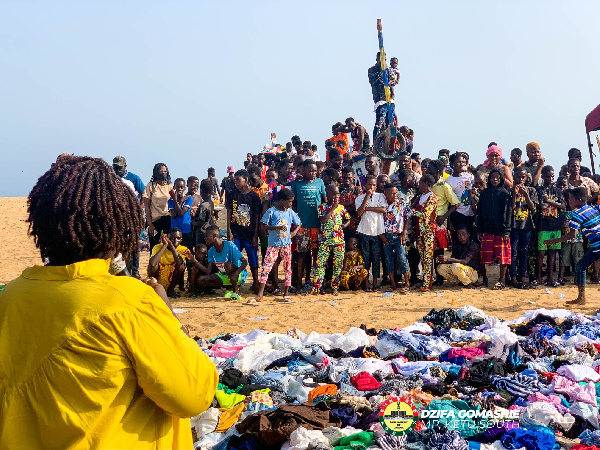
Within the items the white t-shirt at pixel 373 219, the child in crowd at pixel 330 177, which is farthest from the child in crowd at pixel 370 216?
the child in crowd at pixel 330 177

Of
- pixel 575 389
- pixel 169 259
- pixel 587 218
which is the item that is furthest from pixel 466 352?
pixel 169 259

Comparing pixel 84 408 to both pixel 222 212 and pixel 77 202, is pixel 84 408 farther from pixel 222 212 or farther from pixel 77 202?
pixel 222 212

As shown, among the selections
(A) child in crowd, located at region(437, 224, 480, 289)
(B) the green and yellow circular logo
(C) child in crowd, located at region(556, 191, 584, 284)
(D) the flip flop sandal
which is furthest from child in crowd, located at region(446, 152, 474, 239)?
(B) the green and yellow circular logo

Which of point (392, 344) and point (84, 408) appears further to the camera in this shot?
point (392, 344)

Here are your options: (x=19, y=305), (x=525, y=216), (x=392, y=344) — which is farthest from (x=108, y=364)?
(x=525, y=216)

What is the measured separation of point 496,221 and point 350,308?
2941mm

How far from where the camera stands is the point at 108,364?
1.59m

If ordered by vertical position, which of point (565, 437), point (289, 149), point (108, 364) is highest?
point (289, 149)

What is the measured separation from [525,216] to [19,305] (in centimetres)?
894

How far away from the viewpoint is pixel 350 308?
328 inches

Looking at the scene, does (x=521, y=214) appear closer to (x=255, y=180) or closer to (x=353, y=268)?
(x=353, y=268)

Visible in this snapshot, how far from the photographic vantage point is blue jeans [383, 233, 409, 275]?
9312 mm

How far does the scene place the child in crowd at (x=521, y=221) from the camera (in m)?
9.34

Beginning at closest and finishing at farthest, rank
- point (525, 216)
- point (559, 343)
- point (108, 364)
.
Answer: point (108, 364) < point (559, 343) < point (525, 216)
